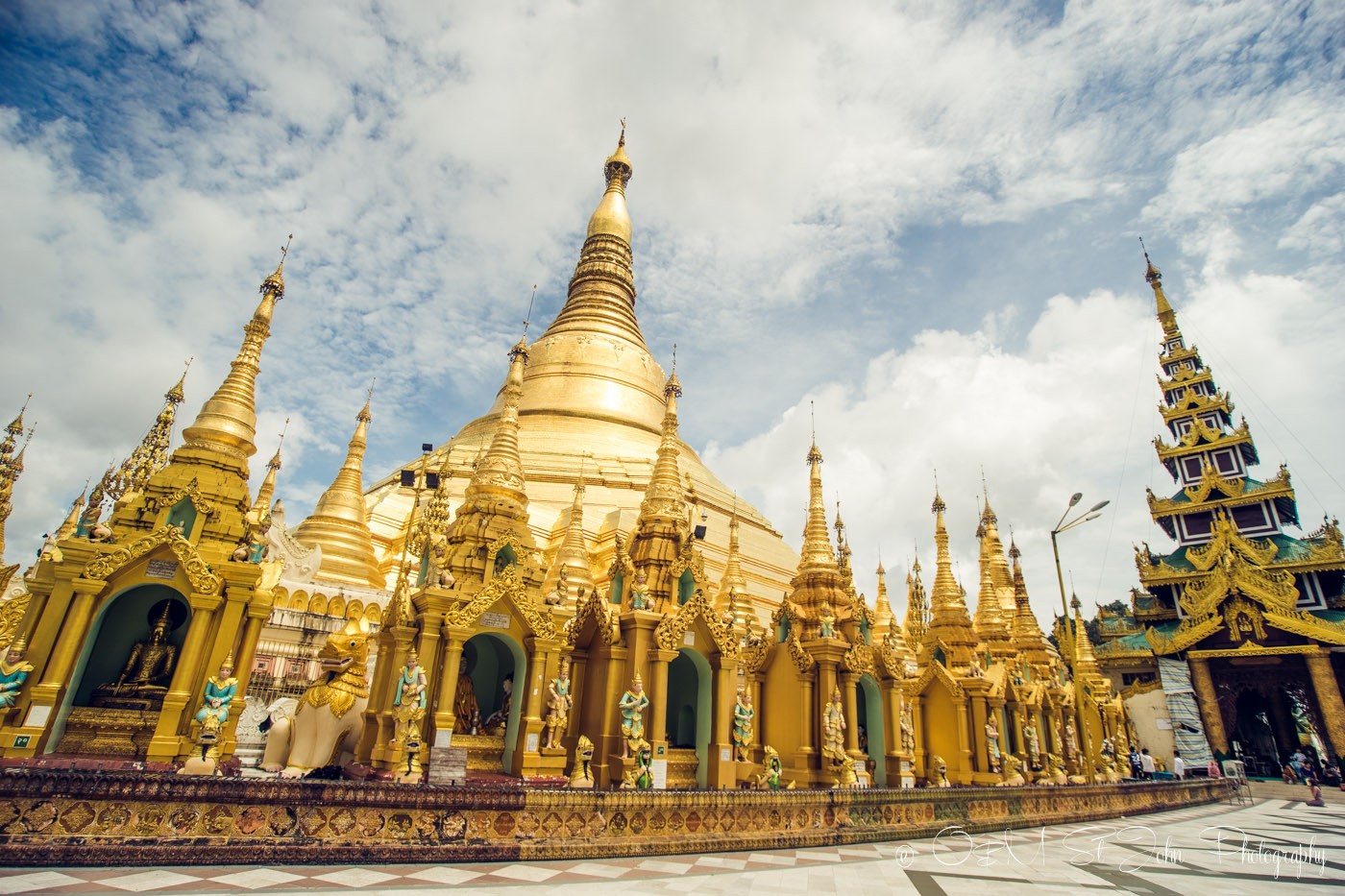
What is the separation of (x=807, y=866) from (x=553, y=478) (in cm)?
2332

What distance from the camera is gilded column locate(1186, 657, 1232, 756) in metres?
28.6

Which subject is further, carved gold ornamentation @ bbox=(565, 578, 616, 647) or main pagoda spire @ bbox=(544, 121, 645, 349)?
main pagoda spire @ bbox=(544, 121, 645, 349)

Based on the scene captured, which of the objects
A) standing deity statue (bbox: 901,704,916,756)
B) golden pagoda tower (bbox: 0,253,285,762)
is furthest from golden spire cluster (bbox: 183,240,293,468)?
standing deity statue (bbox: 901,704,916,756)

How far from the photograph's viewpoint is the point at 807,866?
824cm

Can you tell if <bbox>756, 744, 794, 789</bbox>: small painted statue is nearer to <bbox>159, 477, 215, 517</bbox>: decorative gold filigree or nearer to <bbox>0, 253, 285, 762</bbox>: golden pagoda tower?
<bbox>0, 253, 285, 762</bbox>: golden pagoda tower

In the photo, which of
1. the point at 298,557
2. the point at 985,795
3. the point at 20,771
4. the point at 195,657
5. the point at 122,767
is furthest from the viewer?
the point at 298,557

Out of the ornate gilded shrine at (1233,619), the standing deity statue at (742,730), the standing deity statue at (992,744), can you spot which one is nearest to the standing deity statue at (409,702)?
the standing deity statue at (742,730)

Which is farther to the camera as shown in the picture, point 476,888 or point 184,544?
point 184,544

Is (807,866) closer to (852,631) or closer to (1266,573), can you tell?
(852,631)

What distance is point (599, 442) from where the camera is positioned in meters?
33.2

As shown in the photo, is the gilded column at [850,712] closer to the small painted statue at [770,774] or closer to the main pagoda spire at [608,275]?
the small painted statue at [770,774]

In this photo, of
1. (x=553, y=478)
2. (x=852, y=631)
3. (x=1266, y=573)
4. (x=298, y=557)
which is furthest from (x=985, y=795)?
(x=1266, y=573)

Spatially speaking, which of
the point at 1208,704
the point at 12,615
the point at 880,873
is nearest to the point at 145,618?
the point at 12,615

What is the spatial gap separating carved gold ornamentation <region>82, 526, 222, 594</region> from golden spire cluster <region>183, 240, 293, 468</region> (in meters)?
2.51
